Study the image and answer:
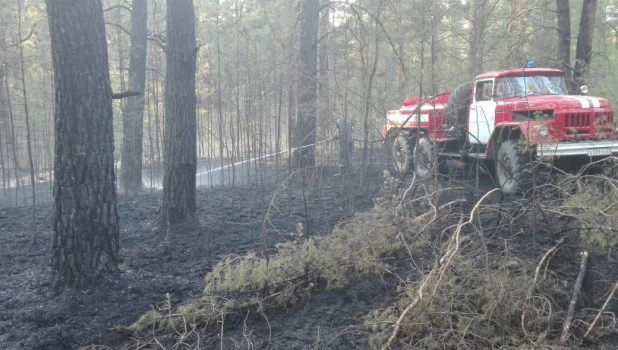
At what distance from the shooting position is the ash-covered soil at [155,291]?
432 cm

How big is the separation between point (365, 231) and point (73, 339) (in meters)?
2.73

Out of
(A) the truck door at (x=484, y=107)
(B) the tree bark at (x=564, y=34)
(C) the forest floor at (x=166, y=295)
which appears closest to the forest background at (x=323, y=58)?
(B) the tree bark at (x=564, y=34)

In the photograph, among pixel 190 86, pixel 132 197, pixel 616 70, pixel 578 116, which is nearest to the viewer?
pixel 190 86

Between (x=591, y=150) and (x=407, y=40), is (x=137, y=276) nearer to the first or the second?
(x=591, y=150)

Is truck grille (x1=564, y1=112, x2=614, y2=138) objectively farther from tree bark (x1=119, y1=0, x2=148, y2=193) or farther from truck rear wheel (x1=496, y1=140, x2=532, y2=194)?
tree bark (x1=119, y1=0, x2=148, y2=193)

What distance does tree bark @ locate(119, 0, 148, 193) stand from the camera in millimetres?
13164

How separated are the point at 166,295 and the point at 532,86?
754 cm

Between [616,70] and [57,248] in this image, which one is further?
[616,70]

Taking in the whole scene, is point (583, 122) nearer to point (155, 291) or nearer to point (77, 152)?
point (155, 291)

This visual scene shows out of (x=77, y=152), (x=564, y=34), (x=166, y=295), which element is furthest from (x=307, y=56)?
(x=166, y=295)

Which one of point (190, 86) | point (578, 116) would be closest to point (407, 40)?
point (578, 116)

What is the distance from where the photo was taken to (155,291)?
533 cm

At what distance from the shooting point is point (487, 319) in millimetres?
4129

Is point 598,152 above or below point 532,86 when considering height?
below
